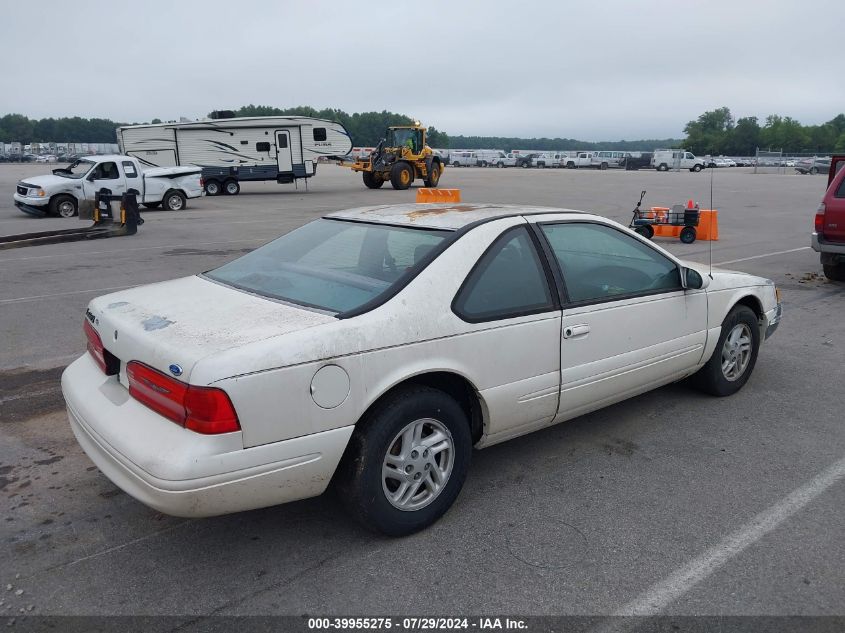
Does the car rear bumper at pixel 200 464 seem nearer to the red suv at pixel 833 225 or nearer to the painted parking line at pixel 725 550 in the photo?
the painted parking line at pixel 725 550

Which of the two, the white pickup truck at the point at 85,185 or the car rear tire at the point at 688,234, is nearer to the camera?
the car rear tire at the point at 688,234

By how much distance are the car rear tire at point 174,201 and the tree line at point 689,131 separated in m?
71.9

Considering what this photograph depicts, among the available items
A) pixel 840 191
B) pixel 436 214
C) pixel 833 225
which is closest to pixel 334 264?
pixel 436 214

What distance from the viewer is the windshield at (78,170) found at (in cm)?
1967

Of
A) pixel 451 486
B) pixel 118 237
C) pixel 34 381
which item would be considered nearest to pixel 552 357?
pixel 451 486

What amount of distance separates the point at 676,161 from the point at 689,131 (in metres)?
60.6

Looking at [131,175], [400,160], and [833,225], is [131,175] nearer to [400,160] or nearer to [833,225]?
[400,160]

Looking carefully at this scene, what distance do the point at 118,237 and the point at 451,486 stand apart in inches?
534

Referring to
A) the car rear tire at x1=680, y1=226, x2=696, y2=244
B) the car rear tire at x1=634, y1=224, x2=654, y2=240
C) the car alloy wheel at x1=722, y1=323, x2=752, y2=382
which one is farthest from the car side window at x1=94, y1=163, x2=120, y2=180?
the car alloy wheel at x1=722, y1=323, x2=752, y2=382

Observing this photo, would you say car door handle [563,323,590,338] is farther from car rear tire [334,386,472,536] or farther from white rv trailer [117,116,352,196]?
white rv trailer [117,116,352,196]

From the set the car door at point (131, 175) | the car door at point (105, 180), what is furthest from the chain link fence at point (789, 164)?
the car door at point (105, 180)

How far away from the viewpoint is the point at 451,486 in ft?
11.0

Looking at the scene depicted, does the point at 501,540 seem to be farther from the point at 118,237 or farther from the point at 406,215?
the point at 118,237

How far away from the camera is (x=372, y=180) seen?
31125mm
